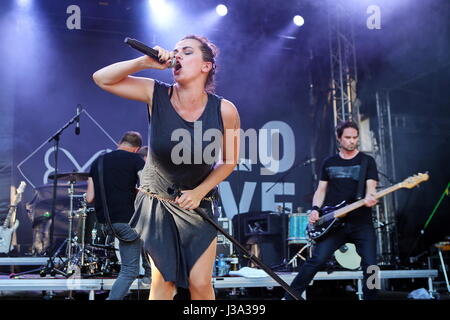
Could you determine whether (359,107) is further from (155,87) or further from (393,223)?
(155,87)

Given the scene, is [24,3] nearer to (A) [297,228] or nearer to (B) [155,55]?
(A) [297,228]

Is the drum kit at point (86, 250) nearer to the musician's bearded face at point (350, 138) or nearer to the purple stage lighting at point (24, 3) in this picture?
the musician's bearded face at point (350, 138)

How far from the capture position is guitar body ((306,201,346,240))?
4.68 m

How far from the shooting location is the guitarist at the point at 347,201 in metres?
4.52

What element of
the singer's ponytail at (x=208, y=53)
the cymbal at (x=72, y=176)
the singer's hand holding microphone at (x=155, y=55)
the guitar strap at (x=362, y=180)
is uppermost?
the singer's ponytail at (x=208, y=53)

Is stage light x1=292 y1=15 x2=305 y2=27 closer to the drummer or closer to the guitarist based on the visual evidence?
the guitarist

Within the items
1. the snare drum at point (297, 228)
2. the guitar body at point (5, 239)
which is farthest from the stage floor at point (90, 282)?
the snare drum at point (297, 228)

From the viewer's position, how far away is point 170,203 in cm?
238

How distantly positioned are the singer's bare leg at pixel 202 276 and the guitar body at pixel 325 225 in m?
2.51

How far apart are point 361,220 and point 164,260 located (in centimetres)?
276

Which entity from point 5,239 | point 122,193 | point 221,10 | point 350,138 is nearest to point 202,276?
point 122,193

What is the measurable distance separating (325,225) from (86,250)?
3.09m
